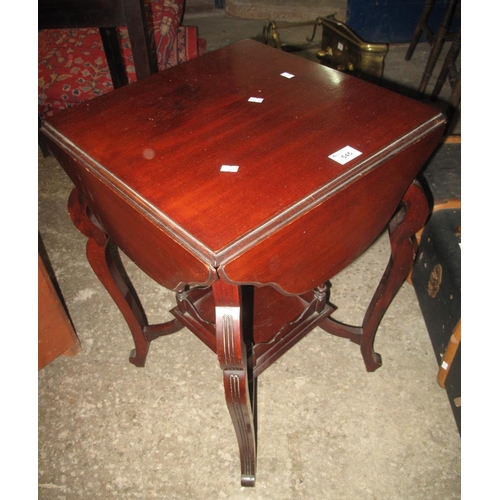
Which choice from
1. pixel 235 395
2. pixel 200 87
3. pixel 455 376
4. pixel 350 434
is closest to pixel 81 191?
pixel 200 87

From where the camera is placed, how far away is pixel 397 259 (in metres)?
1.17

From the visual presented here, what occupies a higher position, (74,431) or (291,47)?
(291,47)

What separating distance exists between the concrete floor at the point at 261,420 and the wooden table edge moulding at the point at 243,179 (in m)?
0.18

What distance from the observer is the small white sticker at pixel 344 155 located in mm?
895

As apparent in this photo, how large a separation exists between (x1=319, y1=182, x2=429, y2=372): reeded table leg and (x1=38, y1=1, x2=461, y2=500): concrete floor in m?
0.12

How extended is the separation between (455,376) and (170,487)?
3.08ft

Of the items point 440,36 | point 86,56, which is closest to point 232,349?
point 86,56

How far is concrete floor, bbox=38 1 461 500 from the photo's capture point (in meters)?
1.25

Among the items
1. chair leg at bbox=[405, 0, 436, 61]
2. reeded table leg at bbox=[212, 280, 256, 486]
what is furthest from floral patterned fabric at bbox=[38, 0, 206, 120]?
reeded table leg at bbox=[212, 280, 256, 486]

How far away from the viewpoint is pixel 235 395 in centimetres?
95

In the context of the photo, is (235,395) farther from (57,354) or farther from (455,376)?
(57,354)

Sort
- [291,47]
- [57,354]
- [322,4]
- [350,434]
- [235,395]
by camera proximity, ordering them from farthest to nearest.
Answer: [322,4] < [291,47] < [57,354] < [350,434] < [235,395]

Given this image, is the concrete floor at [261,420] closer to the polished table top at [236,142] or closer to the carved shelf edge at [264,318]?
the carved shelf edge at [264,318]

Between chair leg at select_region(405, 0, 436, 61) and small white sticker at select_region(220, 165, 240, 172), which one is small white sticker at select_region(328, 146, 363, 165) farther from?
chair leg at select_region(405, 0, 436, 61)
